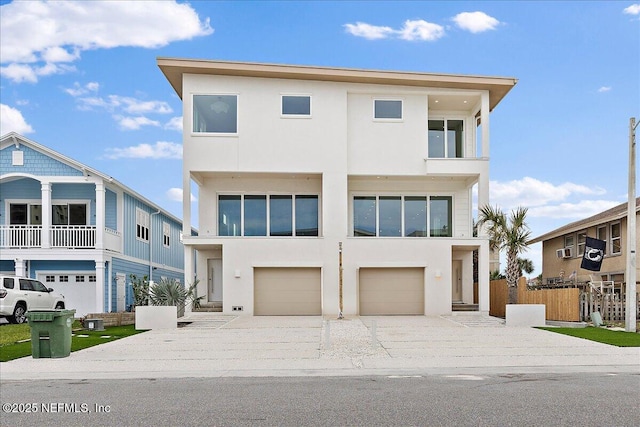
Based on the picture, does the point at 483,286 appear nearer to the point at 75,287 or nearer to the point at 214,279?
the point at 214,279

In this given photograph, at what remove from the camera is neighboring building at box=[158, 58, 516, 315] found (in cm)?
2331

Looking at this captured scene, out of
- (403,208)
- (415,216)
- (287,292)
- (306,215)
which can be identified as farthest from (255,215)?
(415,216)

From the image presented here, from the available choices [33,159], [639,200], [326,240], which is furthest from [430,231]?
[33,159]

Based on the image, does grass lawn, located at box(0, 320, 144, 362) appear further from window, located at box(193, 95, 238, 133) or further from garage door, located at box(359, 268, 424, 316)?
garage door, located at box(359, 268, 424, 316)

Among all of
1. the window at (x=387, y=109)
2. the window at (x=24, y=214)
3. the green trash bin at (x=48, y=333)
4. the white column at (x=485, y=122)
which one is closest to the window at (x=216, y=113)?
the window at (x=387, y=109)

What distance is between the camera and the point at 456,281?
26562 mm

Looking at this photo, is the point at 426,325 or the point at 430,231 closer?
the point at 426,325

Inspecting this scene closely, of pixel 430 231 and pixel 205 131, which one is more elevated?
pixel 205 131

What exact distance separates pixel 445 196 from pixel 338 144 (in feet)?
18.3

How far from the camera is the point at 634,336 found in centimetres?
1595

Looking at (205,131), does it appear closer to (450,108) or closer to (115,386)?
(450,108)

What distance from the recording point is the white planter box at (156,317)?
1862 centimetres

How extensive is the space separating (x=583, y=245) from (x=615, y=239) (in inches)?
131

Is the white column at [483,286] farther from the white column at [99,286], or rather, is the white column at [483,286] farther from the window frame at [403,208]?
the white column at [99,286]
